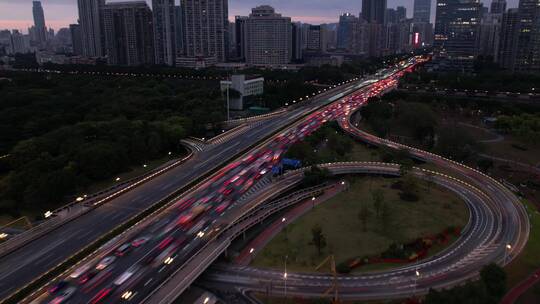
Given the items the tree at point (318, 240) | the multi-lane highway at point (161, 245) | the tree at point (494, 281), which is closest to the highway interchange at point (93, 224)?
the multi-lane highway at point (161, 245)

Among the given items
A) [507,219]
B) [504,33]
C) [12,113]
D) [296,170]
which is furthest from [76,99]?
[504,33]

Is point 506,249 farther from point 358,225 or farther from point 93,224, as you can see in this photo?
point 93,224

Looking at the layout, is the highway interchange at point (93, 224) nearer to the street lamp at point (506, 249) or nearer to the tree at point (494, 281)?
the tree at point (494, 281)

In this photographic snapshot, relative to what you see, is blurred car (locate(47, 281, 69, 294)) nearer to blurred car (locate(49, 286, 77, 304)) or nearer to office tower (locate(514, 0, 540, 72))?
blurred car (locate(49, 286, 77, 304))

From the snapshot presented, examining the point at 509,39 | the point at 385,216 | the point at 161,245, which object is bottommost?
the point at 385,216

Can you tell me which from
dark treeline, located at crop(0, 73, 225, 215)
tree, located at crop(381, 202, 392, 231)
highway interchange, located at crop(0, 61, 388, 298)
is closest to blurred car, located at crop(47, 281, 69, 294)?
highway interchange, located at crop(0, 61, 388, 298)

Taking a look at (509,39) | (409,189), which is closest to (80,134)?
(409,189)

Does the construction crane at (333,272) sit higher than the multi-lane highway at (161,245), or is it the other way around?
the multi-lane highway at (161,245)
